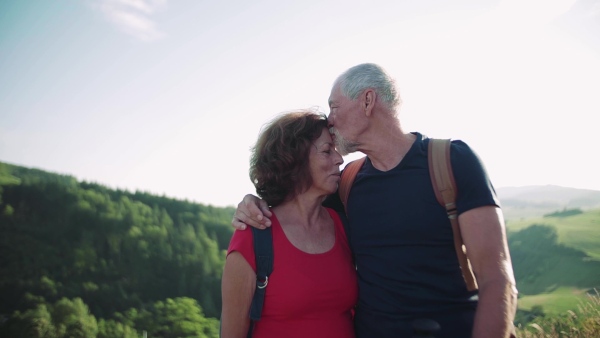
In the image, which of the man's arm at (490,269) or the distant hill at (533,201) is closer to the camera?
the man's arm at (490,269)

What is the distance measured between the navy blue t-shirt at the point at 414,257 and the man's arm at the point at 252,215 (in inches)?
21.2

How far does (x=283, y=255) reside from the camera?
2.20 m

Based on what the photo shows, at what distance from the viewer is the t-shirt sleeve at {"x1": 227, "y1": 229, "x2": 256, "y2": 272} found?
2107 mm

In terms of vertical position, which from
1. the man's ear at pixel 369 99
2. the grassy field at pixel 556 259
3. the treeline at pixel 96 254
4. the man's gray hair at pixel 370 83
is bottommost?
the treeline at pixel 96 254

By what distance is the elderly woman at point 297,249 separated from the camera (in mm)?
2119

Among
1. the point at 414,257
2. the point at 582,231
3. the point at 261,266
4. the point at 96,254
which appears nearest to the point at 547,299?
the point at 582,231

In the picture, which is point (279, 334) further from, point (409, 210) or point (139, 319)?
point (139, 319)

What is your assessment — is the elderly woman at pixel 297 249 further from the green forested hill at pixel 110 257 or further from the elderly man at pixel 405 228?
the green forested hill at pixel 110 257

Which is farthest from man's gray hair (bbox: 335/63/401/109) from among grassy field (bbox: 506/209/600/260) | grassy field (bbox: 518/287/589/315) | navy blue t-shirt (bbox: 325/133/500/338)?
grassy field (bbox: 506/209/600/260)

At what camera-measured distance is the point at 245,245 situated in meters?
2.13

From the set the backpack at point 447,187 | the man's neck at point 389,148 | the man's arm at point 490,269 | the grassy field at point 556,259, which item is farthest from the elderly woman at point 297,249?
the grassy field at point 556,259

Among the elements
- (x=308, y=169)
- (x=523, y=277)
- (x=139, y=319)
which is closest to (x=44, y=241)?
(x=139, y=319)

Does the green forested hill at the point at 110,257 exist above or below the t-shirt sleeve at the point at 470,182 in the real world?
below

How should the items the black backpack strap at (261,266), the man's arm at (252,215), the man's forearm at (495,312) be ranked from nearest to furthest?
the man's forearm at (495,312) → the black backpack strap at (261,266) → the man's arm at (252,215)
